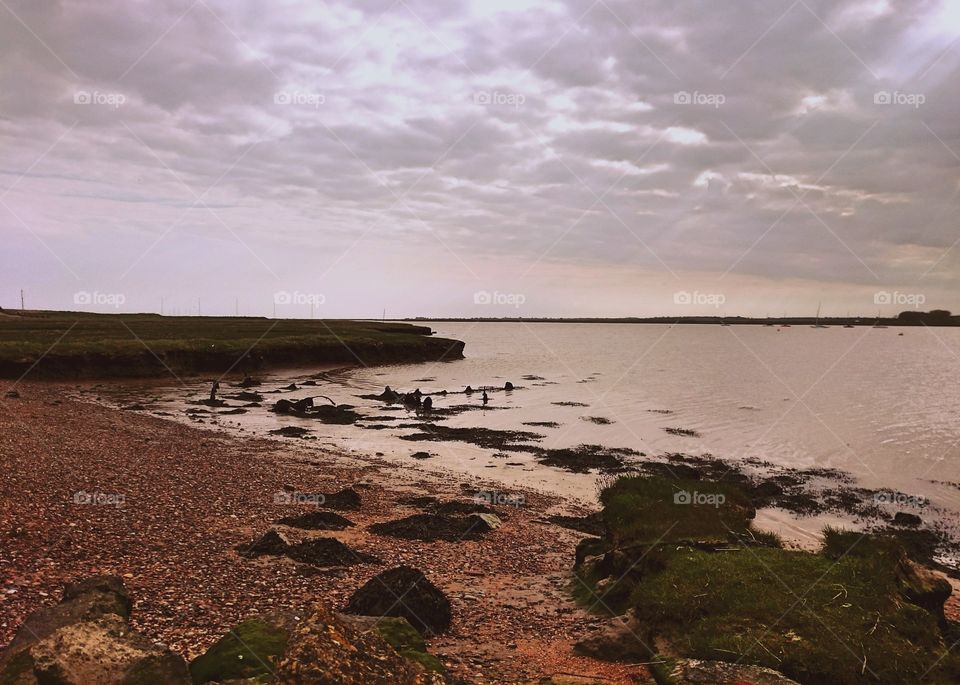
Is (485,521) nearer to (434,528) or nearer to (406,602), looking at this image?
(434,528)

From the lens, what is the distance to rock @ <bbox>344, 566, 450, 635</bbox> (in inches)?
431

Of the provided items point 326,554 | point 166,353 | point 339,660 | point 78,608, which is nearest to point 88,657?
point 78,608

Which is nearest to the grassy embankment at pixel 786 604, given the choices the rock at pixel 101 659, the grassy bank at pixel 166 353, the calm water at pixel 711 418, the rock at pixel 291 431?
the rock at pixel 101 659

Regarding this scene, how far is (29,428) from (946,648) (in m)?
31.4

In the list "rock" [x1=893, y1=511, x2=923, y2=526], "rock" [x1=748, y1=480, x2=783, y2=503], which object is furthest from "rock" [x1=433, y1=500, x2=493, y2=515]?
"rock" [x1=893, y1=511, x2=923, y2=526]

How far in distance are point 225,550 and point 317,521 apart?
12.8ft

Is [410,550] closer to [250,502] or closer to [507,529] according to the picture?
[507,529]

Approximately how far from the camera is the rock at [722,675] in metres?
7.38

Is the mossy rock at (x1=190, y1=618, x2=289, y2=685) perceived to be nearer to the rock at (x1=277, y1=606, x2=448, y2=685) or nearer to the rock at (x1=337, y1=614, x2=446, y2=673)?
the rock at (x1=337, y1=614, x2=446, y2=673)

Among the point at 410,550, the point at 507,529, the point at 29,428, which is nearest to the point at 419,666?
the point at 410,550

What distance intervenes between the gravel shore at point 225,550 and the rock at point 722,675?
4.29 ft

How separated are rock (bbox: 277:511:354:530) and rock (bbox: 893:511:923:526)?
21.5 meters

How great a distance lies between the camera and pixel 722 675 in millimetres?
7570

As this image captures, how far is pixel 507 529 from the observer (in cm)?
1886
